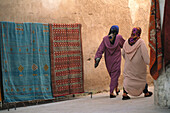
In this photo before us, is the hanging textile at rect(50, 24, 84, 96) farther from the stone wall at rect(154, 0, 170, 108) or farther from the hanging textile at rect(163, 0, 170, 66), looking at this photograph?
the hanging textile at rect(163, 0, 170, 66)

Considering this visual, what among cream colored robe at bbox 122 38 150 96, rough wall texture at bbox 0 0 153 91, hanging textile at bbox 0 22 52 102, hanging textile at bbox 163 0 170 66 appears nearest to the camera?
hanging textile at bbox 163 0 170 66

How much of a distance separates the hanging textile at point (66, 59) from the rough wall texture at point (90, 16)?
15.4 inches

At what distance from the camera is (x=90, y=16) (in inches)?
351

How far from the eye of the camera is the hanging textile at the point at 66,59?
7758 millimetres

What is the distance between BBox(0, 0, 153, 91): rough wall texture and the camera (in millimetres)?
7582

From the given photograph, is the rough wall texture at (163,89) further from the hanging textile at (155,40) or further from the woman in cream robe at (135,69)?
the woman in cream robe at (135,69)

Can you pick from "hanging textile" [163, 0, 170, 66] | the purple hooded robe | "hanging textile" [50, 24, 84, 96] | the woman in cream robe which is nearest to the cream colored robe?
the woman in cream robe

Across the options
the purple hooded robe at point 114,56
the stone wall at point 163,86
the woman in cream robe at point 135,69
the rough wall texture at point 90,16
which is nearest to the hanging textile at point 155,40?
the stone wall at point 163,86

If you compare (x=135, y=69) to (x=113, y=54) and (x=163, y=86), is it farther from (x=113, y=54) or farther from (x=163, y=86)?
(x=163, y=86)

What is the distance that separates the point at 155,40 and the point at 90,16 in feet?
11.8

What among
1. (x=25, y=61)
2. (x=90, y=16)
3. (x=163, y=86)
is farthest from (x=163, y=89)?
(x=90, y=16)

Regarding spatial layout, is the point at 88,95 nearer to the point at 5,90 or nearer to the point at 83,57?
the point at 83,57

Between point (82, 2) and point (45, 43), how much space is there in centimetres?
183

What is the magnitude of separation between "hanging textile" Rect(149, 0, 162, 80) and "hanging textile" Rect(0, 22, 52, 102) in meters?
2.85
